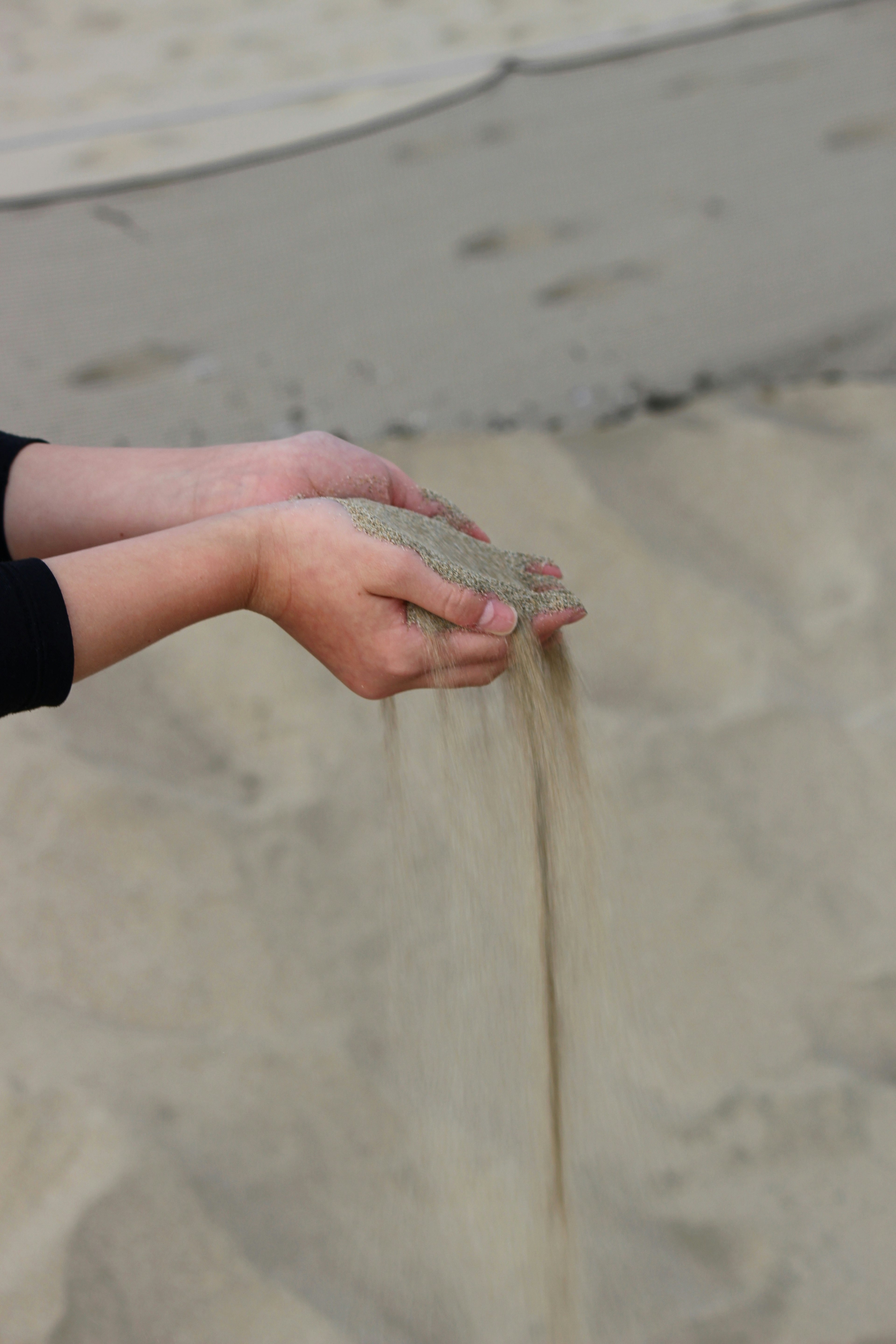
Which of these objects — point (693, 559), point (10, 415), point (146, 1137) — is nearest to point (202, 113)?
point (10, 415)

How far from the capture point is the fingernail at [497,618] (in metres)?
1.01

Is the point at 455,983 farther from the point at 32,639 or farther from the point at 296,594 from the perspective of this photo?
the point at 32,639

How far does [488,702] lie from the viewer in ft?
4.06

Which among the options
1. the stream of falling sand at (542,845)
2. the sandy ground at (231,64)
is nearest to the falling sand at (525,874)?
the stream of falling sand at (542,845)

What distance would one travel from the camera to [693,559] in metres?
1.73

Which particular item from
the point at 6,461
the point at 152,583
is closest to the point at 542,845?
the point at 152,583

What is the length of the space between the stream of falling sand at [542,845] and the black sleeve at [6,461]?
1.45 feet

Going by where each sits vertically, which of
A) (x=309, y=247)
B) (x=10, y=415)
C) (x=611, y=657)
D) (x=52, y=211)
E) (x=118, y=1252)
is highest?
(x=52, y=211)

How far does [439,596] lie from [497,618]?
0.06 meters

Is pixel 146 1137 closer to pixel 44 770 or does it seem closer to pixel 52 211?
pixel 44 770

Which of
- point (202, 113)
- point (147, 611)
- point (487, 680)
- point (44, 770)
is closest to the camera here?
point (147, 611)

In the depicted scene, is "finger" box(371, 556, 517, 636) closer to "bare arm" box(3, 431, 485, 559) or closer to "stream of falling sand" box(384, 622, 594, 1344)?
"stream of falling sand" box(384, 622, 594, 1344)

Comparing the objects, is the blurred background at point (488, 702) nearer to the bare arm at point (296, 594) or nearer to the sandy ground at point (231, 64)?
the sandy ground at point (231, 64)

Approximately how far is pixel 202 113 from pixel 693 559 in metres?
1.30
